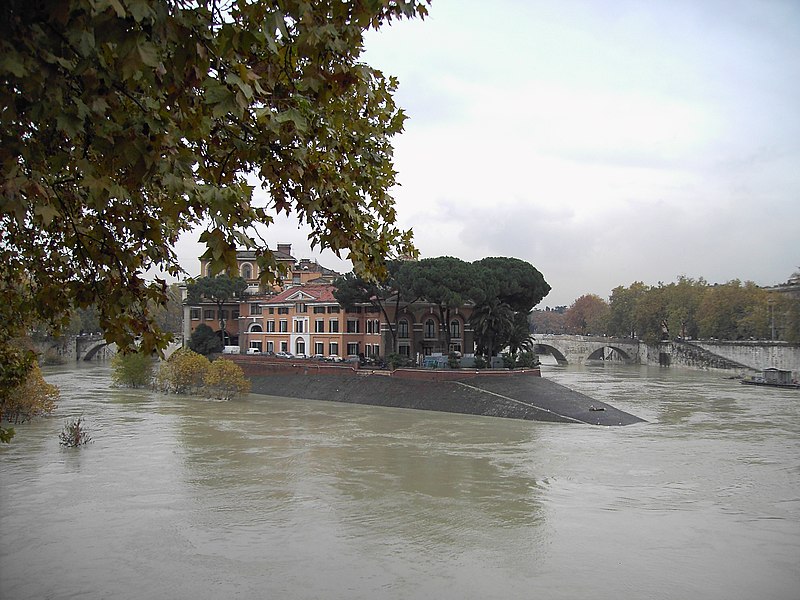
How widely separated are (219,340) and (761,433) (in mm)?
41357

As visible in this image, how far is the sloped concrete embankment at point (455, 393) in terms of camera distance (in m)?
38.1

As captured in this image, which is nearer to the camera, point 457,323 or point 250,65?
point 250,65

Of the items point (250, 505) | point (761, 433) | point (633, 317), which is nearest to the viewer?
point (250, 505)

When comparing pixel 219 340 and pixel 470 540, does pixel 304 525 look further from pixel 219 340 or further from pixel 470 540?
pixel 219 340

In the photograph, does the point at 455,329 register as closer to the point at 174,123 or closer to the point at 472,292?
the point at 472,292

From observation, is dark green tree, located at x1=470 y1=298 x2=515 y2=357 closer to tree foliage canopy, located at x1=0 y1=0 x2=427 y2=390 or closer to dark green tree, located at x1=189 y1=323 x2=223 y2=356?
dark green tree, located at x1=189 y1=323 x2=223 y2=356

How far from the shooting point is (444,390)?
1689 inches

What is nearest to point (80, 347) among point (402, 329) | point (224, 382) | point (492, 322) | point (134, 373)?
point (134, 373)

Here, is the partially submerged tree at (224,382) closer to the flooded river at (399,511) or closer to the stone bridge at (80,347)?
the flooded river at (399,511)

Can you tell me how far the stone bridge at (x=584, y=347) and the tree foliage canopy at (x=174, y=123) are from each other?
3190 inches

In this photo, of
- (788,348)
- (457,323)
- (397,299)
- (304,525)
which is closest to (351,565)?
(304,525)

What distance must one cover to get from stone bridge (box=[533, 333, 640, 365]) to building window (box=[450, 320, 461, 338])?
3540 cm

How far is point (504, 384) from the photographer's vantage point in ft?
140

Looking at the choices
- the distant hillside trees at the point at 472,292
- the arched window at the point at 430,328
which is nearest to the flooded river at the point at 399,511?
the distant hillside trees at the point at 472,292
